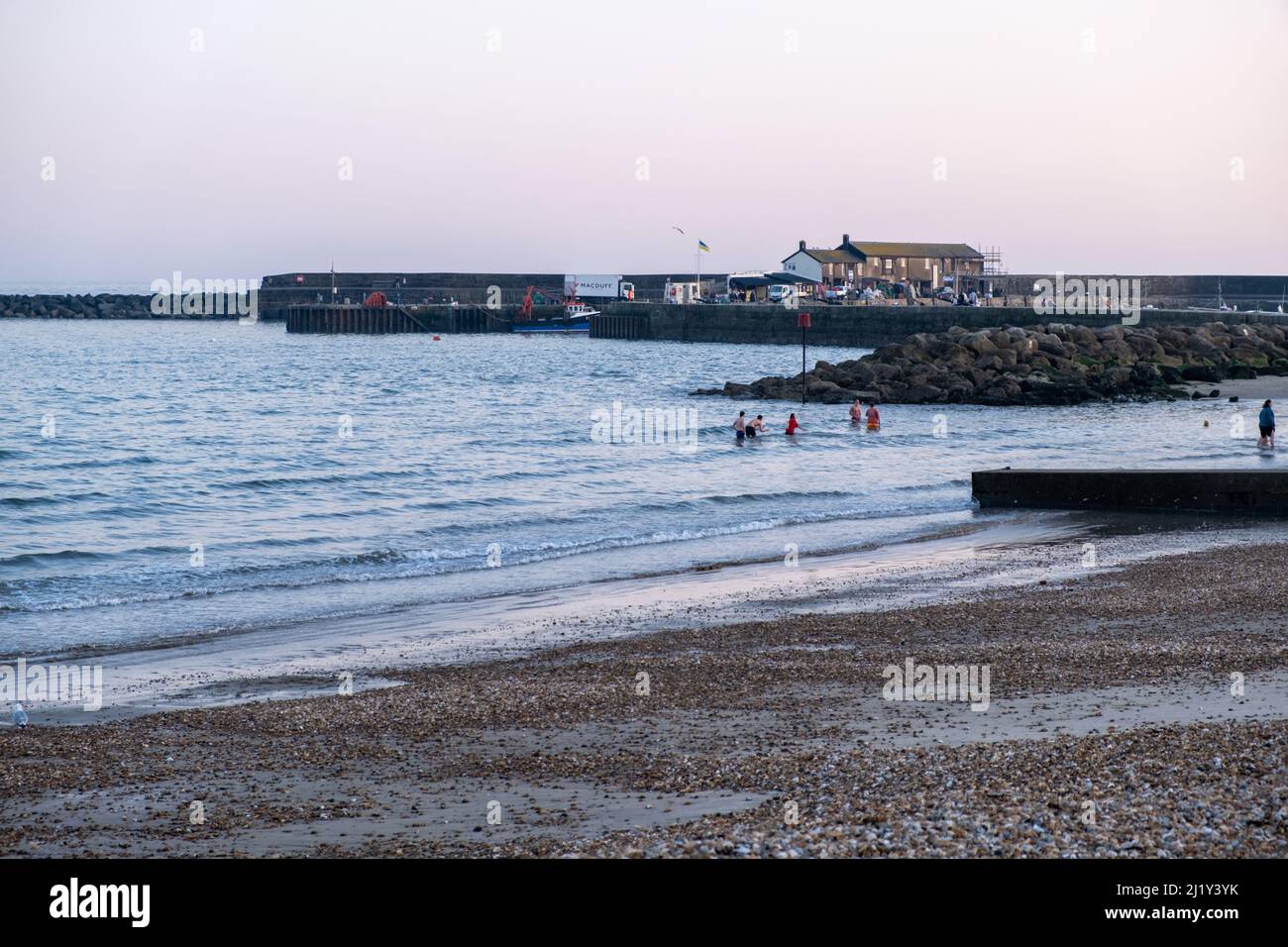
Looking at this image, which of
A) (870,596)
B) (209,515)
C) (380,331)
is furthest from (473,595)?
(380,331)

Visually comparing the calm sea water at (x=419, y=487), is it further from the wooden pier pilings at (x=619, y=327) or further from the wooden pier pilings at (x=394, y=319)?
the wooden pier pilings at (x=394, y=319)

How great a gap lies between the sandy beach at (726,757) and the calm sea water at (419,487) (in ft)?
17.9

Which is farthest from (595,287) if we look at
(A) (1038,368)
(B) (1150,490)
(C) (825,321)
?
(B) (1150,490)

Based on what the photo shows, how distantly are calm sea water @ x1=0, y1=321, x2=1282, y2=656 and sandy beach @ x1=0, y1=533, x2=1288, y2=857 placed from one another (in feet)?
17.9

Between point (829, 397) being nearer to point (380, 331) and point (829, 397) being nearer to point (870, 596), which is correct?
point (870, 596)

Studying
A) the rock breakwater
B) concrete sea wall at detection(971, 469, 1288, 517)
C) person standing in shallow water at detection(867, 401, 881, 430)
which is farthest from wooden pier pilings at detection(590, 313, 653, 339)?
concrete sea wall at detection(971, 469, 1288, 517)

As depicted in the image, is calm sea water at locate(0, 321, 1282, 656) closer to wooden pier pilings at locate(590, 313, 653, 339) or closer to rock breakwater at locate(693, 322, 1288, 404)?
rock breakwater at locate(693, 322, 1288, 404)

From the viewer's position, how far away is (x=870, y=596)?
15.4 m

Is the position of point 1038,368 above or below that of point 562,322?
below

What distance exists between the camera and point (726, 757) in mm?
8406

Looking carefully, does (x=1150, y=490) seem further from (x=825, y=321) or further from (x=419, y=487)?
(x=825, y=321)

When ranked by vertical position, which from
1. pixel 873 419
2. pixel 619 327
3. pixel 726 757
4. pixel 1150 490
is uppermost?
pixel 619 327

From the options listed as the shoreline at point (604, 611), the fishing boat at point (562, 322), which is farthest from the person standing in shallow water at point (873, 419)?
the fishing boat at point (562, 322)

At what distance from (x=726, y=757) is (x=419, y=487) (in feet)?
67.9
